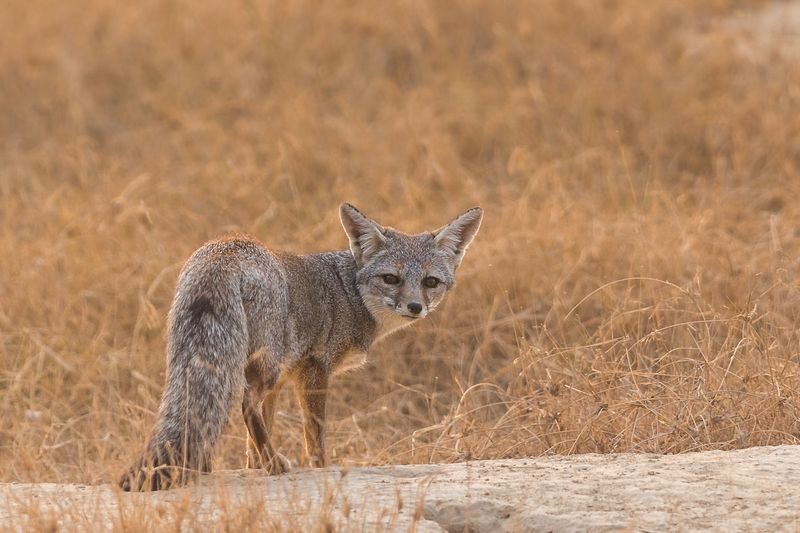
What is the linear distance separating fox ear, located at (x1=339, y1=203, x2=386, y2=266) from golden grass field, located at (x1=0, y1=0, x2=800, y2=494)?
85 cm

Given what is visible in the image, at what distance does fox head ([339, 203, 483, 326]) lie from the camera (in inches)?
222

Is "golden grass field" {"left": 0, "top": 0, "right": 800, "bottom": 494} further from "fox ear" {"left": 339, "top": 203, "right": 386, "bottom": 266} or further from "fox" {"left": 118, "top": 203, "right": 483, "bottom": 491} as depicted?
"fox ear" {"left": 339, "top": 203, "right": 386, "bottom": 266}

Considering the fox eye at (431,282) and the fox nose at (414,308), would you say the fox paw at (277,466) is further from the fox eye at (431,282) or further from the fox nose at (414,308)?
the fox eye at (431,282)

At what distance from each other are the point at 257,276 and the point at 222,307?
0.89 ft

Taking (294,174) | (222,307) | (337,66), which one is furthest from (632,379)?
(337,66)

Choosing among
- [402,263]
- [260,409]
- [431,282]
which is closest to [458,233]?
[431,282]

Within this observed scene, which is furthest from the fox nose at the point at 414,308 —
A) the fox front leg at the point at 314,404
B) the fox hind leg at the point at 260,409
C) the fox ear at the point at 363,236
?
the fox hind leg at the point at 260,409

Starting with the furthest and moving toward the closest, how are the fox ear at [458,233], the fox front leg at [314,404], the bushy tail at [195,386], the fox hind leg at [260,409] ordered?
1. the fox ear at [458,233]
2. the fox front leg at [314,404]
3. the fox hind leg at [260,409]
4. the bushy tail at [195,386]

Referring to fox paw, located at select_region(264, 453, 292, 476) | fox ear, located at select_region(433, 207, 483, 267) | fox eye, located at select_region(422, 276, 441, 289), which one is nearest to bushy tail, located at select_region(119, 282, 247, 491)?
fox paw, located at select_region(264, 453, 292, 476)

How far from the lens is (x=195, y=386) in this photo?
4383mm

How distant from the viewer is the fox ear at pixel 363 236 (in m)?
5.82

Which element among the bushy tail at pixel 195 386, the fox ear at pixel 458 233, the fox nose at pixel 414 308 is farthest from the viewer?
the fox ear at pixel 458 233

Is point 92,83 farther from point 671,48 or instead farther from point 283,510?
point 283,510

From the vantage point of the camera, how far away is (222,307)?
4531 mm
